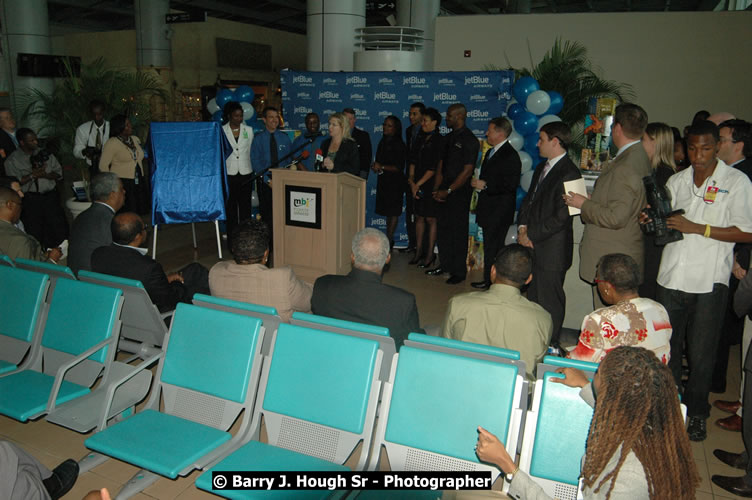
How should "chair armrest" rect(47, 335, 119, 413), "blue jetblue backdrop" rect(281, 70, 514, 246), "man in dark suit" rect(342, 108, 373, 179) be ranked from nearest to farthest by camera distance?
"chair armrest" rect(47, 335, 119, 413), "man in dark suit" rect(342, 108, 373, 179), "blue jetblue backdrop" rect(281, 70, 514, 246)

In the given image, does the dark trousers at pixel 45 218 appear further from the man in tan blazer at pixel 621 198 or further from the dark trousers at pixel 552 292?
the man in tan blazer at pixel 621 198

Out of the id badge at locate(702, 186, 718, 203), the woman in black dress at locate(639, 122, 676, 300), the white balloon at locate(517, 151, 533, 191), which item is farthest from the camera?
the white balloon at locate(517, 151, 533, 191)

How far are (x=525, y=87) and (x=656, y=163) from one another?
126 inches

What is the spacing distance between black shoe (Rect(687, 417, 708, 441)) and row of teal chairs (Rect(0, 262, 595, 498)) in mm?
1605

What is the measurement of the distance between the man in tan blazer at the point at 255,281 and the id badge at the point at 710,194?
236 cm

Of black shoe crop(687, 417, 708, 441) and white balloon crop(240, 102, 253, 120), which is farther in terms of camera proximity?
white balloon crop(240, 102, 253, 120)

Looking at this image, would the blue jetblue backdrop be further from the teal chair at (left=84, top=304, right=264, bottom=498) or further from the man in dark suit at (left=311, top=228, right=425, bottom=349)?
the teal chair at (left=84, top=304, right=264, bottom=498)

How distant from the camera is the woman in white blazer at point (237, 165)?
679cm

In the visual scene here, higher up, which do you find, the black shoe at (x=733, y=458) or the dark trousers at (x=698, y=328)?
A: the dark trousers at (x=698, y=328)

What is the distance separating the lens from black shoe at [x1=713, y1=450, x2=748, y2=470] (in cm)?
296

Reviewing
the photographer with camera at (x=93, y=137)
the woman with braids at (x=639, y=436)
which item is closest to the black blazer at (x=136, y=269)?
the woman with braids at (x=639, y=436)

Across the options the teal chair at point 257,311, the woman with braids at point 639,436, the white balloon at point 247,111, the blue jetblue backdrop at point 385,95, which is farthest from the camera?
the white balloon at point 247,111

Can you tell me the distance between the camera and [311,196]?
17.5 ft

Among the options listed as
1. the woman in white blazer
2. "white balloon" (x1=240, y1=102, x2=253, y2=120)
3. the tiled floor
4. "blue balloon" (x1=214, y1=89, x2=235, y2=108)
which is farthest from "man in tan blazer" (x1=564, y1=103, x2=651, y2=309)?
"blue balloon" (x1=214, y1=89, x2=235, y2=108)
